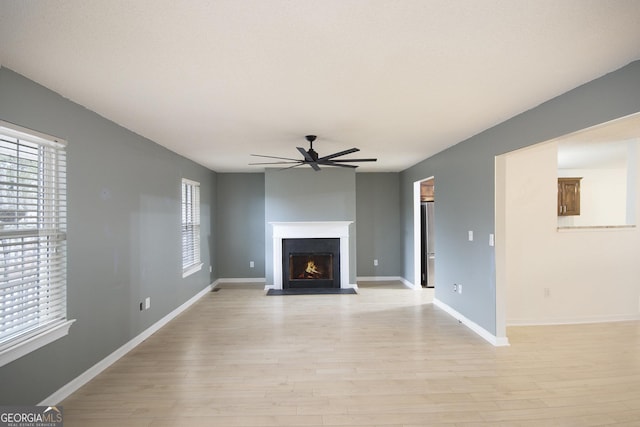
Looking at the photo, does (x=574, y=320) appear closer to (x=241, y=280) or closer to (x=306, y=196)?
(x=306, y=196)

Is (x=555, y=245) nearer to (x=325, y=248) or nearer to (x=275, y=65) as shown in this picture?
(x=325, y=248)

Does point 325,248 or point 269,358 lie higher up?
point 325,248

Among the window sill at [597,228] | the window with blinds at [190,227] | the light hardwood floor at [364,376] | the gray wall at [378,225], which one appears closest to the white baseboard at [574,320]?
the light hardwood floor at [364,376]

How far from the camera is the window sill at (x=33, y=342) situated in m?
2.06

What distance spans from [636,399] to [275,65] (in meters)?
3.70

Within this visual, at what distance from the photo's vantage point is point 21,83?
7.30 ft

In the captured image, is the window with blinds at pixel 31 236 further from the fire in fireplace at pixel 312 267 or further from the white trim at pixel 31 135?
the fire in fireplace at pixel 312 267

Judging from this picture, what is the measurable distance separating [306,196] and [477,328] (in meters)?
3.70

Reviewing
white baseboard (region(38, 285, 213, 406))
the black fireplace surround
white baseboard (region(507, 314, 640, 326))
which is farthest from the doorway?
white baseboard (region(38, 285, 213, 406))

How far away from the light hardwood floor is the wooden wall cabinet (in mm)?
3260

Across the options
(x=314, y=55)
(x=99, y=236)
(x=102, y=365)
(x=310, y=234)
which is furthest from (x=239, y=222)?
(x=314, y=55)

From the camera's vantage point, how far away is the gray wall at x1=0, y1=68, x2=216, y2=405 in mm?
2299

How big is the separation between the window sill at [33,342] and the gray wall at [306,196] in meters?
4.01

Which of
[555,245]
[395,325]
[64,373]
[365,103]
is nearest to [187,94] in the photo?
[365,103]
